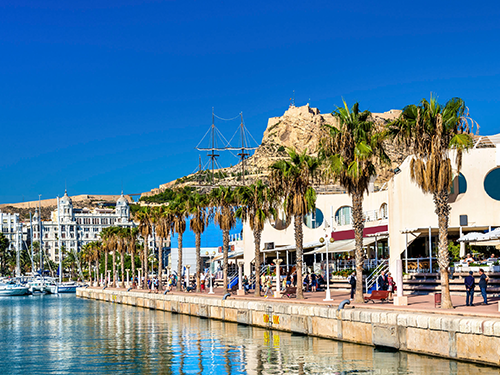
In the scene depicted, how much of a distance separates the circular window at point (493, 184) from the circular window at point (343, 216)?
17.9 meters

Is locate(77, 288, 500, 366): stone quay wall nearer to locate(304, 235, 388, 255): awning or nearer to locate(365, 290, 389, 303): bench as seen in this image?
locate(365, 290, 389, 303): bench

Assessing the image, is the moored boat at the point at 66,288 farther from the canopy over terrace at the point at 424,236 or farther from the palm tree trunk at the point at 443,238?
the palm tree trunk at the point at 443,238

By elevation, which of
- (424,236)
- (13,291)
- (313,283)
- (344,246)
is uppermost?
(424,236)

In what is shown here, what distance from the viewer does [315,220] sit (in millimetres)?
64875

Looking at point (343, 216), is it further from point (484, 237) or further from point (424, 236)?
point (484, 237)

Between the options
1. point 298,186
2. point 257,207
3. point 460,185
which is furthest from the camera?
point 257,207

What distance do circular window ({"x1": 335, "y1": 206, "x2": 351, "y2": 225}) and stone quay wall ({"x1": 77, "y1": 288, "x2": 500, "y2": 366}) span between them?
22.5 m

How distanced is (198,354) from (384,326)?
286 inches

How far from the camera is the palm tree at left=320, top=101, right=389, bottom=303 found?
106 feet

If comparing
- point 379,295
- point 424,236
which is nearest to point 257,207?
point 424,236

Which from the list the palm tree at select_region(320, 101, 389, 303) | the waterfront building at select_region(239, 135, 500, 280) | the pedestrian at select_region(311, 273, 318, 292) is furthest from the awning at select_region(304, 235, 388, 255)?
the palm tree at select_region(320, 101, 389, 303)

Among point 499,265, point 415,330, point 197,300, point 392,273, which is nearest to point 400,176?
point 392,273

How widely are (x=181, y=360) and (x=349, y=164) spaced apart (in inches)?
526

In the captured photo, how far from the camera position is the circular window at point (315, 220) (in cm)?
6450
